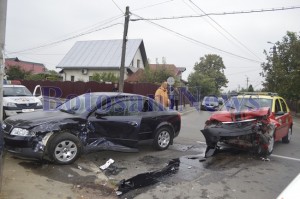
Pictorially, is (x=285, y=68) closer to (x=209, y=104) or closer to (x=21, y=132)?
(x=209, y=104)

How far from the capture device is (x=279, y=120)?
29.5ft

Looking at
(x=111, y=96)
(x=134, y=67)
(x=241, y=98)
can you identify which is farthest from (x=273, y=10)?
(x=134, y=67)

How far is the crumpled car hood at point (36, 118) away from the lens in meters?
6.24

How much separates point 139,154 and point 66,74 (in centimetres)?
3439

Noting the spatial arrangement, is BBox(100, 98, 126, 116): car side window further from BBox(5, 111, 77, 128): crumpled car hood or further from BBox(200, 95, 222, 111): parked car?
BBox(200, 95, 222, 111): parked car

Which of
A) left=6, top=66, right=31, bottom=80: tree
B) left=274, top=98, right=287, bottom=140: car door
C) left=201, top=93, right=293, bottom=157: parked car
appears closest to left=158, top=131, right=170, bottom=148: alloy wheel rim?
left=201, top=93, right=293, bottom=157: parked car

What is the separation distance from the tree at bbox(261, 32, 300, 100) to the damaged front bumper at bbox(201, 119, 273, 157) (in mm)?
23013

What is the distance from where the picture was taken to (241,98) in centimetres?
966

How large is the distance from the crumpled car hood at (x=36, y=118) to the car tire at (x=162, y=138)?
236 centimetres

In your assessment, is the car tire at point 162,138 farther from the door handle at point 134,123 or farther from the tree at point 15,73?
the tree at point 15,73

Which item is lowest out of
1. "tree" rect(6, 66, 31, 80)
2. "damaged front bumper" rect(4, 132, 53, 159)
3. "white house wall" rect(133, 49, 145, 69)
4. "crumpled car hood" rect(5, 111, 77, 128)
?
"damaged front bumper" rect(4, 132, 53, 159)

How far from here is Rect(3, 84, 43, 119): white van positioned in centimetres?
1158

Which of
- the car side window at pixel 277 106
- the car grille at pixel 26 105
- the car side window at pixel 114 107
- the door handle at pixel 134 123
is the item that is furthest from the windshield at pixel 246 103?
the car grille at pixel 26 105

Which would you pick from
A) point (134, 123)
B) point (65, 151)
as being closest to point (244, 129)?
point (134, 123)
